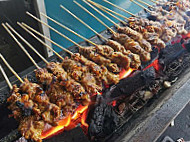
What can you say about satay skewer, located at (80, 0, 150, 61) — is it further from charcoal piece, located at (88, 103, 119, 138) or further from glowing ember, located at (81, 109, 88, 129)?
glowing ember, located at (81, 109, 88, 129)

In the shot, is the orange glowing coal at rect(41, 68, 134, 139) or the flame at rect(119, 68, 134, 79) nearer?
the orange glowing coal at rect(41, 68, 134, 139)

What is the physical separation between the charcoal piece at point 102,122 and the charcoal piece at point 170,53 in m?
1.60

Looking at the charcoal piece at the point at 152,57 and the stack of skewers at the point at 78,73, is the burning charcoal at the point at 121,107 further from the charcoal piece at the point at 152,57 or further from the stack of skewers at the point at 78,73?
the charcoal piece at the point at 152,57

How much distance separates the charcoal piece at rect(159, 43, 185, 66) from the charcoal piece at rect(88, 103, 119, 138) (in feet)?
5.26

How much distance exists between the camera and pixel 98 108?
2473 mm

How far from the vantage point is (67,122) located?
2.33 m

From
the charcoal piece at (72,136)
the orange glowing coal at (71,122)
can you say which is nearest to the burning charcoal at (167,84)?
the orange glowing coal at (71,122)

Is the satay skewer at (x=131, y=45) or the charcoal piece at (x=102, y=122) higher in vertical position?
the satay skewer at (x=131, y=45)

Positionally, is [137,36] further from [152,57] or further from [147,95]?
[147,95]

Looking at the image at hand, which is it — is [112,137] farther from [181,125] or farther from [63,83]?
[181,125]

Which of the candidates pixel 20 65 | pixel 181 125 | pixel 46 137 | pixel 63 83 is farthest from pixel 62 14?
pixel 181 125

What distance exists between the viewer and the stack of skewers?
6.72 ft

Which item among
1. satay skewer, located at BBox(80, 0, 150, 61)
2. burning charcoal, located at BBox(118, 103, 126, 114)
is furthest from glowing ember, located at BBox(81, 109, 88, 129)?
satay skewer, located at BBox(80, 0, 150, 61)

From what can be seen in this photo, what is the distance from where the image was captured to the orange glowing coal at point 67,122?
221 centimetres
